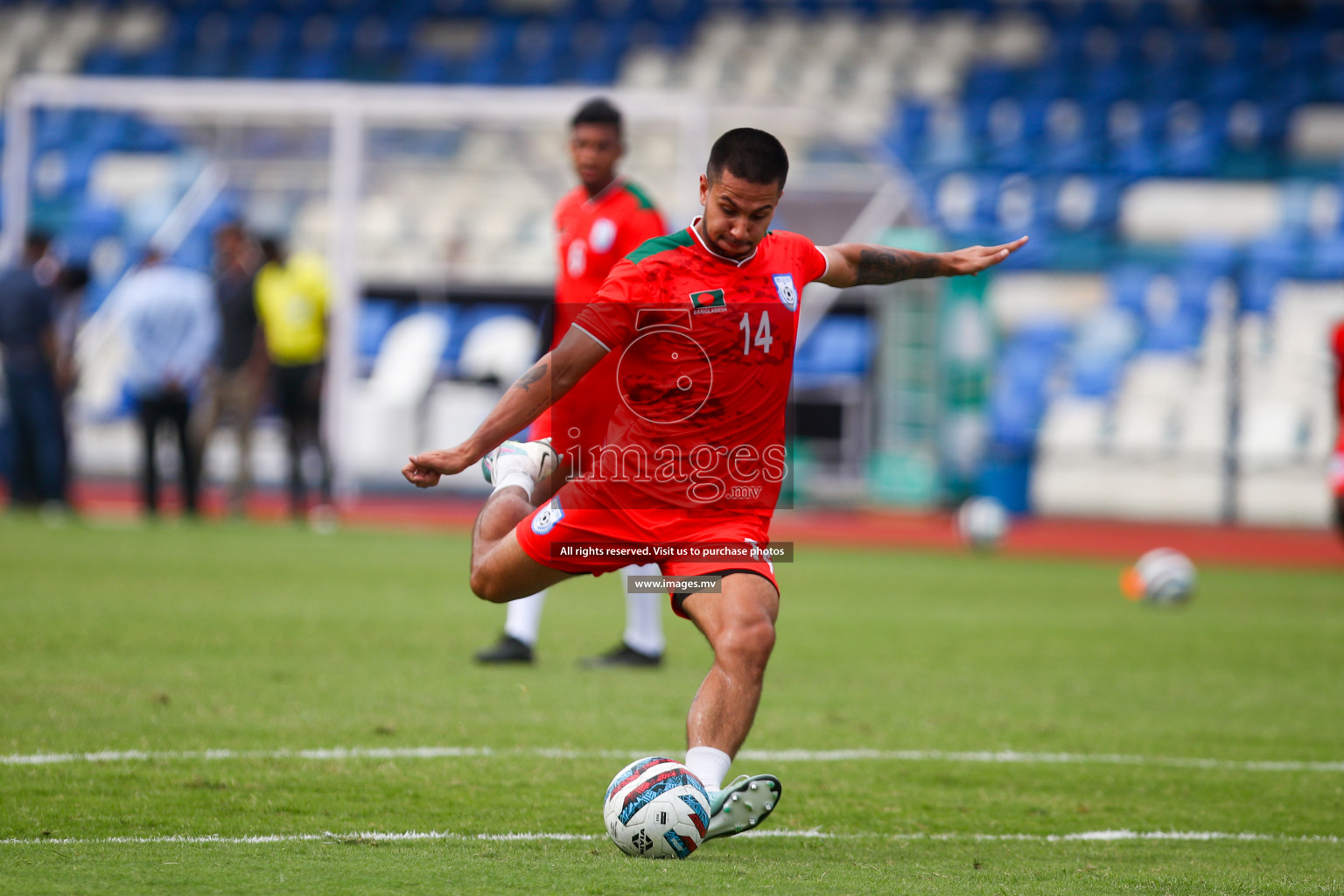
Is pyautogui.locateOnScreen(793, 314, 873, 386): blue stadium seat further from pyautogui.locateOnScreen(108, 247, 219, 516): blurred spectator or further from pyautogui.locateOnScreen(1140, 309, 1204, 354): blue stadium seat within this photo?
pyautogui.locateOnScreen(108, 247, 219, 516): blurred spectator

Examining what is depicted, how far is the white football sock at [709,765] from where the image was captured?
4137mm

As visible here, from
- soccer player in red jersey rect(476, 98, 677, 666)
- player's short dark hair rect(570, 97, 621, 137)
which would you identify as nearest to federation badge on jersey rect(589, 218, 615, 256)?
soccer player in red jersey rect(476, 98, 677, 666)

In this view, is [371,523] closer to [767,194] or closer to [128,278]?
[128,278]

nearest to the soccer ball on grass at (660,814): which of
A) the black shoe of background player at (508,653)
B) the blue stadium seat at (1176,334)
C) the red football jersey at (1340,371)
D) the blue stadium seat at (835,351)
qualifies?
the black shoe of background player at (508,653)

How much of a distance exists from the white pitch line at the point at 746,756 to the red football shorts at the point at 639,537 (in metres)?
1.13

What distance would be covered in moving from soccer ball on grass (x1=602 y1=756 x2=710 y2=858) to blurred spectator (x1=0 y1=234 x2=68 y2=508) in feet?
40.0

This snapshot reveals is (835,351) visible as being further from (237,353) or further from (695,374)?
(695,374)

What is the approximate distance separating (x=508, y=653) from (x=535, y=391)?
339 cm

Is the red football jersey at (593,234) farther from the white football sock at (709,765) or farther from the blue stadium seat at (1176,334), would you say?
the blue stadium seat at (1176,334)

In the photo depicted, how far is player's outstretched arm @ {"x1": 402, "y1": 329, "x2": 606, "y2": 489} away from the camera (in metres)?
4.20

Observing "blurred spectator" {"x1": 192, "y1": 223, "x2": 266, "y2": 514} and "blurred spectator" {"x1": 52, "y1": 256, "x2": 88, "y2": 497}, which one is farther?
"blurred spectator" {"x1": 52, "y1": 256, "x2": 88, "y2": 497}

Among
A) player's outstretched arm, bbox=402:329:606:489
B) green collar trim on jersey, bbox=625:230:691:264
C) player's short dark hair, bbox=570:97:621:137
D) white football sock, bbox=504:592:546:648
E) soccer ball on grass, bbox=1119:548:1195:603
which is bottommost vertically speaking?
soccer ball on grass, bbox=1119:548:1195:603

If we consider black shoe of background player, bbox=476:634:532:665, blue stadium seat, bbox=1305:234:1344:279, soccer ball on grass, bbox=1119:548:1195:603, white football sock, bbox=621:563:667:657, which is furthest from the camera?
blue stadium seat, bbox=1305:234:1344:279

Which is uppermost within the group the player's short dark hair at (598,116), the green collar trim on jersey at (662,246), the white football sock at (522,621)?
the player's short dark hair at (598,116)
